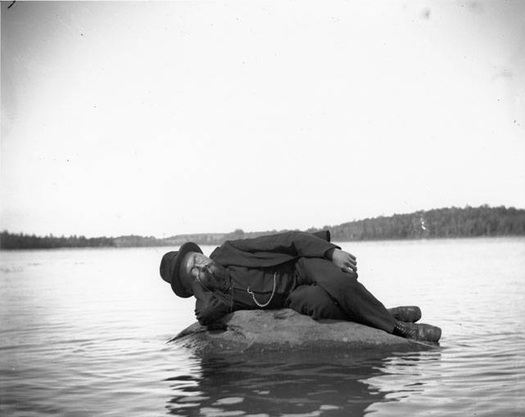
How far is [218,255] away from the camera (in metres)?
8.83

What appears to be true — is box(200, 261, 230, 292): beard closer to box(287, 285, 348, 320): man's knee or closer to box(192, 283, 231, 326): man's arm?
box(192, 283, 231, 326): man's arm

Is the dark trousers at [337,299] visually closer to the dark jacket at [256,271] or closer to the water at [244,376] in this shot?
the dark jacket at [256,271]

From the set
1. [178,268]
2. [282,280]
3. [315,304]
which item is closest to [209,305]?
[178,268]

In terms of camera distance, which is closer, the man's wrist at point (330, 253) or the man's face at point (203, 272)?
the man's wrist at point (330, 253)

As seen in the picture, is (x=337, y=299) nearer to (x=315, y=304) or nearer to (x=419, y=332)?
(x=315, y=304)

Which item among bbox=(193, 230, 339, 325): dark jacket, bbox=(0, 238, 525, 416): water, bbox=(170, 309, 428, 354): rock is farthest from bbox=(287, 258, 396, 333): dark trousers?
bbox=(0, 238, 525, 416): water

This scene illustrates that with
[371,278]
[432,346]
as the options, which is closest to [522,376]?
[432,346]

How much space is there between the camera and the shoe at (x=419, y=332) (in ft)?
27.9

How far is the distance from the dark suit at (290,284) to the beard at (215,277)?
8cm

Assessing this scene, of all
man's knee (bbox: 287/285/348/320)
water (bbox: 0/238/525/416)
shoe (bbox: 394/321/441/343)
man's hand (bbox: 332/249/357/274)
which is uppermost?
man's hand (bbox: 332/249/357/274)

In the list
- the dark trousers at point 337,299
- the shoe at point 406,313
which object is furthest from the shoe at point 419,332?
the shoe at point 406,313

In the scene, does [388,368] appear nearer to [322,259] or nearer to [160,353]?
[322,259]

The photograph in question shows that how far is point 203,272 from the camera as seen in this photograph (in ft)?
27.8

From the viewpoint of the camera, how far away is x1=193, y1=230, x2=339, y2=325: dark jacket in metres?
8.38
